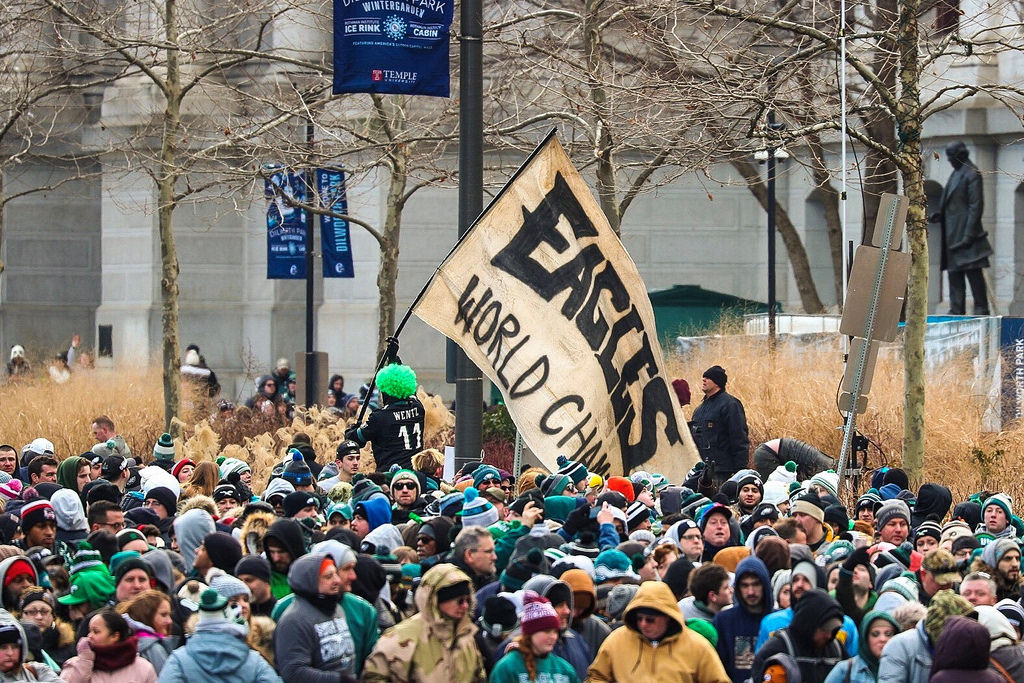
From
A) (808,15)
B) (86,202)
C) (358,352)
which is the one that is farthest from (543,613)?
(86,202)

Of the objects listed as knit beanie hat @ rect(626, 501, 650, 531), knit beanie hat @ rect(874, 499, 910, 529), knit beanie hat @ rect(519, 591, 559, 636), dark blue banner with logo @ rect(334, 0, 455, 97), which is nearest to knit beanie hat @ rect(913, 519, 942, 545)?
knit beanie hat @ rect(874, 499, 910, 529)

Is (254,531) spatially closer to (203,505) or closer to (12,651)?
(203,505)

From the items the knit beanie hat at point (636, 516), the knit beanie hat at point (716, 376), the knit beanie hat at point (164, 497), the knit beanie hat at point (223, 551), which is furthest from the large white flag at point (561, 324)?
the knit beanie hat at point (223, 551)

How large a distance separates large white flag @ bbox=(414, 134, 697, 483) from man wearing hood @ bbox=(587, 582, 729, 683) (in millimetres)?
5359

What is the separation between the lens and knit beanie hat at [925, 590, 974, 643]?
7.18m

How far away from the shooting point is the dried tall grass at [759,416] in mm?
15542

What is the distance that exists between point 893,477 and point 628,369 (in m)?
2.11

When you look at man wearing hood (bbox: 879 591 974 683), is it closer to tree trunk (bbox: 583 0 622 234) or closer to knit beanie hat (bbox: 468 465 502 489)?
knit beanie hat (bbox: 468 465 502 489)

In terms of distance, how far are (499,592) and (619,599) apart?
54 cm

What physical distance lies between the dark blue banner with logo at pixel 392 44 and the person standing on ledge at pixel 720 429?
330cm

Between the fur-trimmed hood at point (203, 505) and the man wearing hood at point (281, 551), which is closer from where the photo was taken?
the man wearing hood at point (281, 551)

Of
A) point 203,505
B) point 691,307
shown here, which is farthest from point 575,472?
point 691,307

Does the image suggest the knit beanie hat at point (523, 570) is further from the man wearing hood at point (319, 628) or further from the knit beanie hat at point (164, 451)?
the knit beanie hat at point (164, 451)

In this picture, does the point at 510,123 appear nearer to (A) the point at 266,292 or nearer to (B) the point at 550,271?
(B) the point at 550,271
